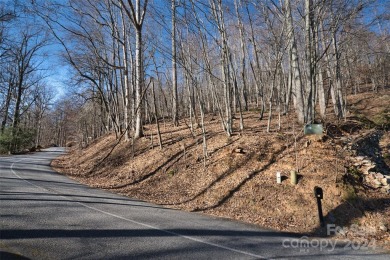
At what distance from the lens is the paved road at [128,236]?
4676mm

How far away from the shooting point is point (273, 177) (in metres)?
10.0

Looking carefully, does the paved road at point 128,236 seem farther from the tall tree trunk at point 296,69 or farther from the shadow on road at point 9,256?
the tall tree trunk at point 296,69

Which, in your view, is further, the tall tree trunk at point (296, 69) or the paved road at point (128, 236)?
the tall tree trunk at point (296, 69)

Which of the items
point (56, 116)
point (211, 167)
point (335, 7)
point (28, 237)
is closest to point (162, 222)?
point (28, 237)

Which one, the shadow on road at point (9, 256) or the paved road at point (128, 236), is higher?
the shadow on road at point (9, 256)

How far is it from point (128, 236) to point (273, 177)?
6.10 metres

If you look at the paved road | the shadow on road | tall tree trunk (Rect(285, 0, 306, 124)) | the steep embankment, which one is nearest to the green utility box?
the steep embankment

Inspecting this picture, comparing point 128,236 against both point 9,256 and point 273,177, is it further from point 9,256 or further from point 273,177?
point 273,177

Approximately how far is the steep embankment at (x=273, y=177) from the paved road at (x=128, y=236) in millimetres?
1426

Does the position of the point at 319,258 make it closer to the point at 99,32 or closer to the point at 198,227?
the point at 198,227

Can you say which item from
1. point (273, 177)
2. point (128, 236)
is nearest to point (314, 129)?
point (273, 177)

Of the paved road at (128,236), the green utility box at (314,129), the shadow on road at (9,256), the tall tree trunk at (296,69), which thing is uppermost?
the tall tree trunk at (296,69)

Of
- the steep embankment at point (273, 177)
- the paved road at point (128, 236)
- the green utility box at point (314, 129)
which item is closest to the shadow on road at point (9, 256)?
the paved road at point (128, 236)

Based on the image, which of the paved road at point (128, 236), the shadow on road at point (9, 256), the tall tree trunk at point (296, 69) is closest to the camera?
the shadow on road at point (9, 256)
